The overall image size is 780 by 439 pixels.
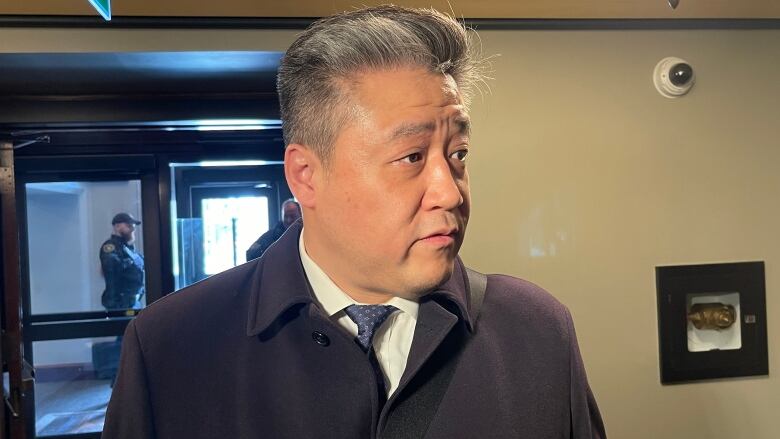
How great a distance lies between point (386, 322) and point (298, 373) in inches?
5.7

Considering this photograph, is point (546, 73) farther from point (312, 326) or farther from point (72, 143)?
point (72, 143)

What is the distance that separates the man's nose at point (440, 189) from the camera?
2.62 feet

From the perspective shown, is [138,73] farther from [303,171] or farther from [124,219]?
[303,171]

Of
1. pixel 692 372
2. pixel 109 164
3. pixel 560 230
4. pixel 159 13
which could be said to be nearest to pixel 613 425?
pixel 692 372

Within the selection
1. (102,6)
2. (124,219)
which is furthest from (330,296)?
(124,219)

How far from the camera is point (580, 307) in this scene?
5.24 ft

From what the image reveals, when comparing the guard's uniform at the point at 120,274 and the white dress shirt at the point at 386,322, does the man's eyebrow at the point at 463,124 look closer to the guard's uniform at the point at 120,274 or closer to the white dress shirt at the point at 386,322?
the white dress shirt at the point at 386,322

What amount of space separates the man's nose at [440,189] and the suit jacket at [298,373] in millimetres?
172

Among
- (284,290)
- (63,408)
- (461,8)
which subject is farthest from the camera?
(63,408)

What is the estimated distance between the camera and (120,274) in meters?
2.07

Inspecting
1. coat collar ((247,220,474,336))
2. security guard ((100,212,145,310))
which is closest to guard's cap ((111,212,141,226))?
security guard ((100,212,145,310))

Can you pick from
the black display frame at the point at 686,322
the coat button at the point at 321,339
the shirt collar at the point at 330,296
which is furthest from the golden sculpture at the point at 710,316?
the coat button at the point at 321,339

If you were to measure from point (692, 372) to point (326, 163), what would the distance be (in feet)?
4.18

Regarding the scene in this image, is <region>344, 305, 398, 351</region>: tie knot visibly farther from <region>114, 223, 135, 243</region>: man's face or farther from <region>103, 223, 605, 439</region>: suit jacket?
<region>114, 223, 135, 243</region>: man's face
